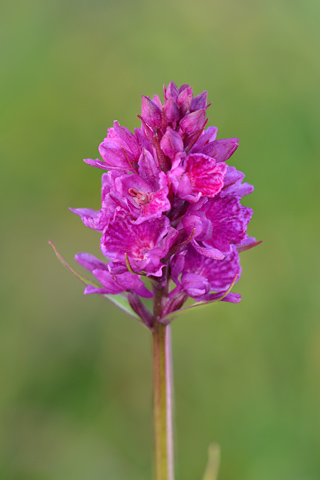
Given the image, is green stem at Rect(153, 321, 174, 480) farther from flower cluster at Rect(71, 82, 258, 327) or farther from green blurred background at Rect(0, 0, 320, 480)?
green blurred background at Rect(0, 0, 320, 480)

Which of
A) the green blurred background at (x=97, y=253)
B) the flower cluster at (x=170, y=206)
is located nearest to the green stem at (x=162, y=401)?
the flower cluster at (x=170, y=206)

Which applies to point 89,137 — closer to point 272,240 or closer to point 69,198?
point 69,198

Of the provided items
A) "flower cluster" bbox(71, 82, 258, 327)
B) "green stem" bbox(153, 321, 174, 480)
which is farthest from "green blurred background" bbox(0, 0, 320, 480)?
"flower cluster" bbox(71, 82, 258, 327)

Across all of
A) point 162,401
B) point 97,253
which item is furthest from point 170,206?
point 97,253

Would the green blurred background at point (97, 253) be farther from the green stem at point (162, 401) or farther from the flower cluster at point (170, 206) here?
the flower cluster at point (170, 206)

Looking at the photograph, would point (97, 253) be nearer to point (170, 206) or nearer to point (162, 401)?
point (162, 401)

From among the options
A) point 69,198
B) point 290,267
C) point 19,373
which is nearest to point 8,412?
point 19,373
